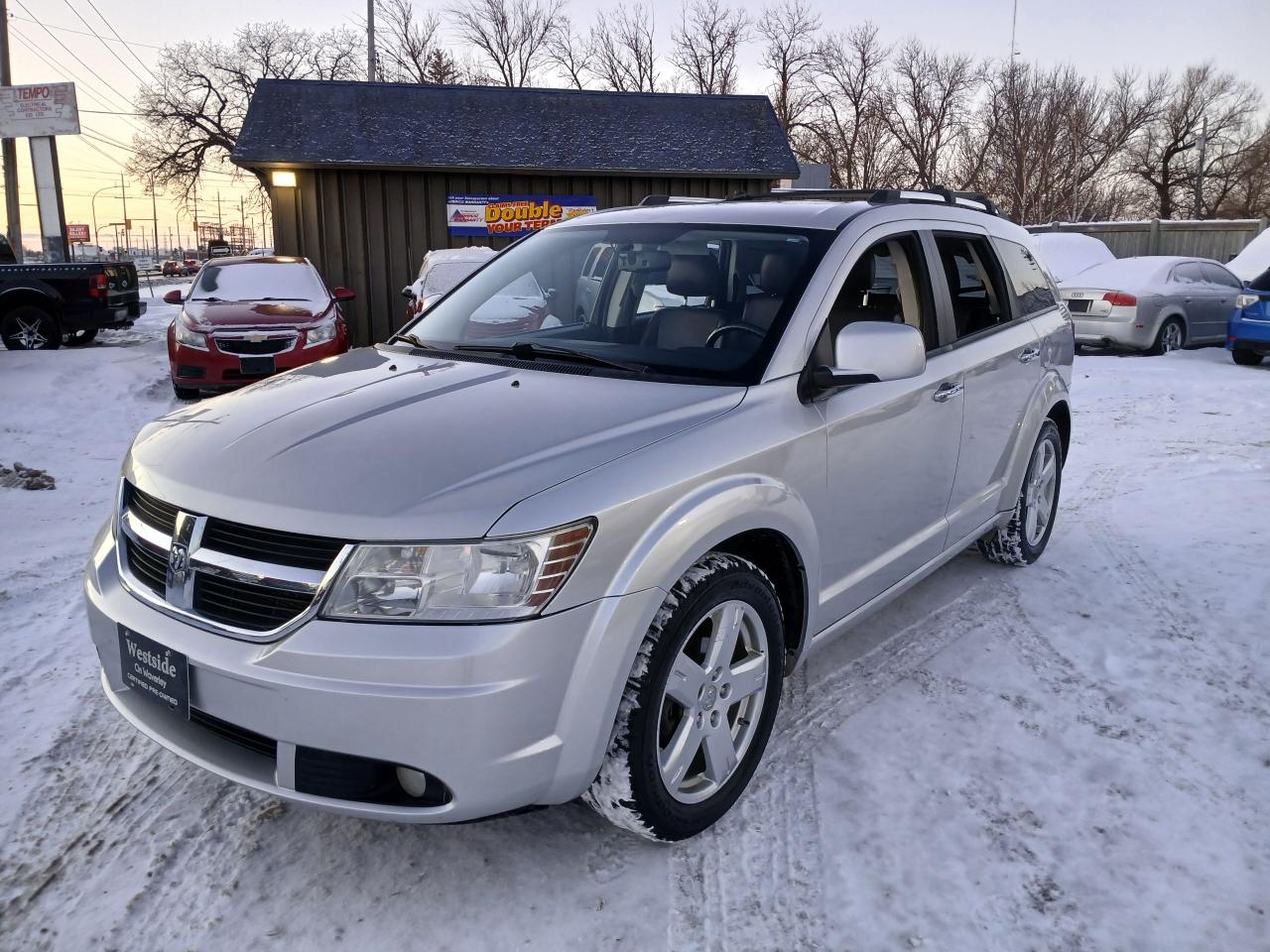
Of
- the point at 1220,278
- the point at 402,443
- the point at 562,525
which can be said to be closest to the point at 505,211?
the point at 1220,278

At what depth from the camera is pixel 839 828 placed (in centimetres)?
281

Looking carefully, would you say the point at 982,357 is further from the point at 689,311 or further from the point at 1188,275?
the point at 1188,275

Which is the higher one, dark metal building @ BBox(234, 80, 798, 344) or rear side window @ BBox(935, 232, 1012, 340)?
dark metal building @ BBox(234, 80, 798, 344)

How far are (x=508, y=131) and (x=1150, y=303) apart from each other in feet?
34.1

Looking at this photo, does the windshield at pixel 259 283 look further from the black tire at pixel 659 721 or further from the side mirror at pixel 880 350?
the black tire at pixel 659 721

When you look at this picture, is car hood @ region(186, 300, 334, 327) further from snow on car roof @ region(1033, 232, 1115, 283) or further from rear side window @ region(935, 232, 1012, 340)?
snow on car roof @ region(1033, 232, 1115, 283)

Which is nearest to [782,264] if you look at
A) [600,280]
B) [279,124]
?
[600,280]

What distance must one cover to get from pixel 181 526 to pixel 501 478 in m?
0.85

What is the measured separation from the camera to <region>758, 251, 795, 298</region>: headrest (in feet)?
10.6

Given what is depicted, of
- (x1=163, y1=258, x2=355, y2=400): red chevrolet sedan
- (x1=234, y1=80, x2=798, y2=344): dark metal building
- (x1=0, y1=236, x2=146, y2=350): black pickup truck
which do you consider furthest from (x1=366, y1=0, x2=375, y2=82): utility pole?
(x1=163, y1=258, x2=355, y2=400): red chevrolet sedan

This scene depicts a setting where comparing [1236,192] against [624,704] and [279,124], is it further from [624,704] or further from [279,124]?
[624,704]

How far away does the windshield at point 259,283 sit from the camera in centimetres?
1076

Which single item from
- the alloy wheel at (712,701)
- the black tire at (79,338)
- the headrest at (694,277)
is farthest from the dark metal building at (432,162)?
the alloy wheel at (712,701)

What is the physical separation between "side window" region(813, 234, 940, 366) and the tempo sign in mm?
17799
